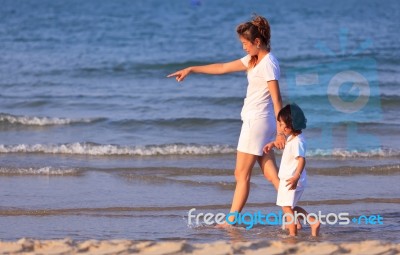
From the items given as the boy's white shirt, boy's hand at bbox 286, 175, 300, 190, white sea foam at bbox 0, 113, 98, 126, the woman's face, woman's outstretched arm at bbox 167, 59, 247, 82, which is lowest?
boy's hand at bbox 286, 175, 300, 190

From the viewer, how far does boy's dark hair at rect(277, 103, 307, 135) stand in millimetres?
6543

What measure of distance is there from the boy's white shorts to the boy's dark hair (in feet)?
0.65

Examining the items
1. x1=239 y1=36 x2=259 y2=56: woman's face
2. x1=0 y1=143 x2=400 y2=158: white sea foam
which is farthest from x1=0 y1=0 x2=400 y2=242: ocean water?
x1=239 y1=36 x2=259 y2=56: woman's face

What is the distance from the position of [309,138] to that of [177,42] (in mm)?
15263

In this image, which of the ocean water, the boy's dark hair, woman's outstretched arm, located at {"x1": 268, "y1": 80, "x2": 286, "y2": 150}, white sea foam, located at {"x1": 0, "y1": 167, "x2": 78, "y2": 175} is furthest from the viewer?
white sea foam, located at {"x1": 0, "y1": 167, "x2": 78, "y2": 175}

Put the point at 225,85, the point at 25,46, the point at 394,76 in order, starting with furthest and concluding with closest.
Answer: the point at 25,46
the point at 394,76
the point at 225,85

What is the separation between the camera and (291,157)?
660 cm

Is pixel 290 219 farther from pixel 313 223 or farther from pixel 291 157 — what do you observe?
pixel 291 157

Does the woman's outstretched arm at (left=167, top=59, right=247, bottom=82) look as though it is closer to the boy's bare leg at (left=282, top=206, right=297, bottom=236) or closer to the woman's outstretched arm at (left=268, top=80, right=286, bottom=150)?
the woman's outstretched arm at (left=268, top=80, right=286, bottom=150)

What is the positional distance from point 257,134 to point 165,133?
5784 millimetres

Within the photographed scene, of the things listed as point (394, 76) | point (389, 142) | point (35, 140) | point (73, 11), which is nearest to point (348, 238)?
point (389, 142)

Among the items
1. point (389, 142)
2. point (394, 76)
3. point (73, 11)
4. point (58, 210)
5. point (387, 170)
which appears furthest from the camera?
point (73, 11)

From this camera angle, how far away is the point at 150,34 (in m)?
30.0

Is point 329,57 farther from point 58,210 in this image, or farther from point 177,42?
point 58,210
